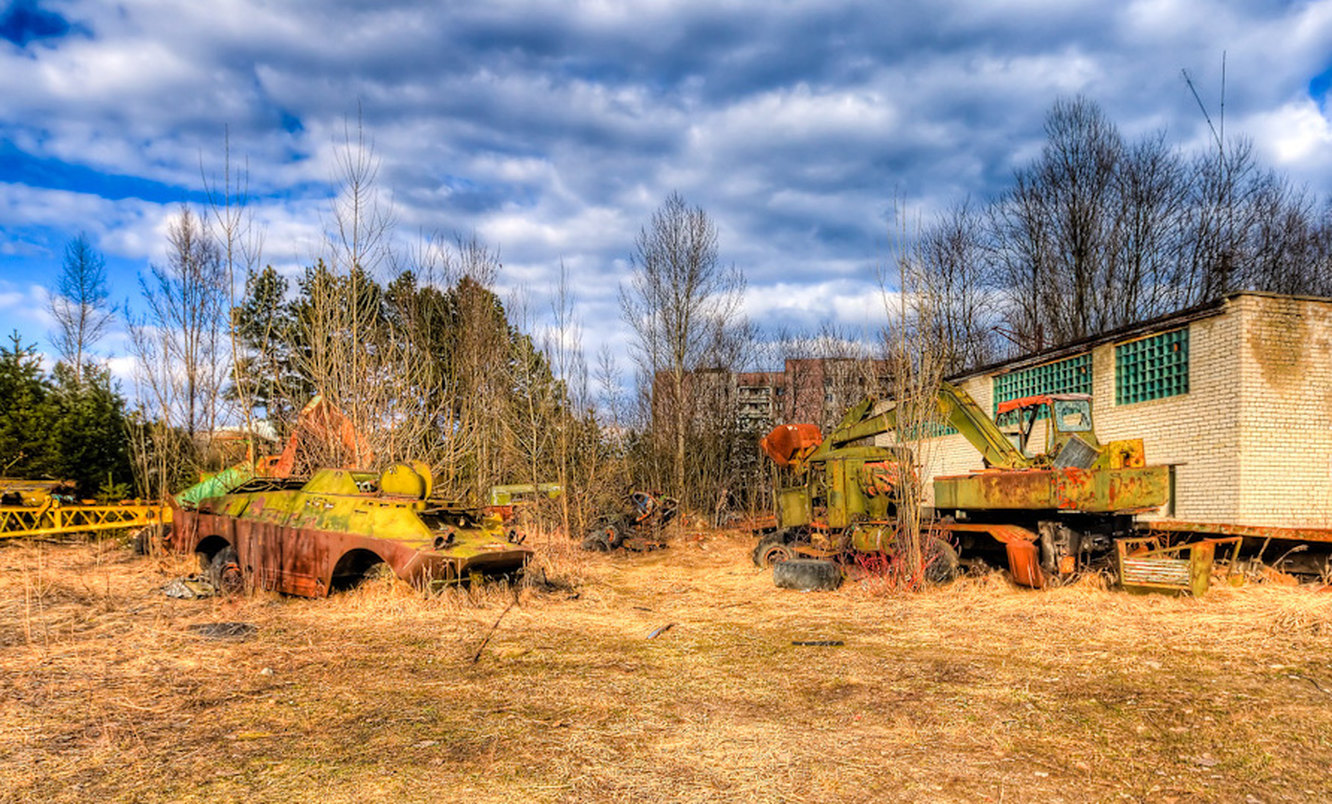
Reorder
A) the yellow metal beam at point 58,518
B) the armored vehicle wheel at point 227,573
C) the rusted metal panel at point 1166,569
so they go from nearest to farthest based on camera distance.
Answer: the rusted metal panel at point 1166,569, the armored vehicle wheel at point 227,573, the yellow metal beam at point 58,518

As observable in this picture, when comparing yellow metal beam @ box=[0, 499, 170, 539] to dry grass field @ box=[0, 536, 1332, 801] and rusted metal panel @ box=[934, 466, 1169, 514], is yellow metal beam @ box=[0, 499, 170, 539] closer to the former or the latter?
dry grass field @ box=[0, 536, 1332, 801]

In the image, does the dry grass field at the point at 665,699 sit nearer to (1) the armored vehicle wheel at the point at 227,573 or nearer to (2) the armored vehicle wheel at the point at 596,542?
(1) the armored vehicle wheel at the point at 227,573

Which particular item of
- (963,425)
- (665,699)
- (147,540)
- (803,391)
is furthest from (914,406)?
(803,391)

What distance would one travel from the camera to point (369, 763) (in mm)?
4590

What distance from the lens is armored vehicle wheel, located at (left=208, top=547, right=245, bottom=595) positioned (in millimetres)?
10383

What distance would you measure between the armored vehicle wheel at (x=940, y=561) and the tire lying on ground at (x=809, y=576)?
123 centimetres

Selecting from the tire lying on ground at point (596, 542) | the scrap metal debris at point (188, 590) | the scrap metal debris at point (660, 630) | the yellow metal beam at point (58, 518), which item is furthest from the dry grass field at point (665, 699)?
the tire lying on ground at point (596, 542)

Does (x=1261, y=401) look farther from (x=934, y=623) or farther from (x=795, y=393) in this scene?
(x=795, y=393)

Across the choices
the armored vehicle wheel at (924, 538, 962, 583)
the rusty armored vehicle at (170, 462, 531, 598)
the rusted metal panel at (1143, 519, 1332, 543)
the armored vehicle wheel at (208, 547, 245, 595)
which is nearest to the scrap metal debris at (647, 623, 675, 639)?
the rusty armored vehicle at (170, 462, 531, 598)

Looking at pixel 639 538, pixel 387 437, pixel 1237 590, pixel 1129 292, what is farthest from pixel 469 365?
pixel 1129 292

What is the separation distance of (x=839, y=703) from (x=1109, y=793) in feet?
6.59

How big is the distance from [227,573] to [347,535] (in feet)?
7.55

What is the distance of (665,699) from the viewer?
19.7 ft

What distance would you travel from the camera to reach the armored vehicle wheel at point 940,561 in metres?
11.4
